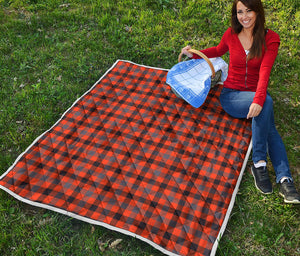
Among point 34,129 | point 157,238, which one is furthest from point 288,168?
point 34,129

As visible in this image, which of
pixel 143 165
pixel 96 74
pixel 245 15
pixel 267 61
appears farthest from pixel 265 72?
pixel 96 74

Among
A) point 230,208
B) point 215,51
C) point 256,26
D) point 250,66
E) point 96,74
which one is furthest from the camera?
point 96,74

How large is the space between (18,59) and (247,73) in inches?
126

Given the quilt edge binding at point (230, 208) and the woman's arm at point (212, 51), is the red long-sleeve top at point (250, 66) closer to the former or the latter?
the woman's arm at point (212, 51)

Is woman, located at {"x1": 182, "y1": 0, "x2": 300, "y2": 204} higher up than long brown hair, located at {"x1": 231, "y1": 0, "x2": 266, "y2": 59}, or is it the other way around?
long brown hair, located at {"x1": 231, "y1": 0, "x2": 266, "y2": 59}

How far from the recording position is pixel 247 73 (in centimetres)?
328

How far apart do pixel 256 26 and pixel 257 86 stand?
587mm

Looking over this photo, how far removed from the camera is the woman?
114 inches

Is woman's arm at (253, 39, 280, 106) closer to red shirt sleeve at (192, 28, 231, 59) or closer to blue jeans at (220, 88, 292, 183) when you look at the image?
blue jeans at (220, 88, 292, 183)

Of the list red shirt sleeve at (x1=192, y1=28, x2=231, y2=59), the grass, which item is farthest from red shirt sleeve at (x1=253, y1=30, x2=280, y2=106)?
the grass

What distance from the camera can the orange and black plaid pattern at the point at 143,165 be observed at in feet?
8.79

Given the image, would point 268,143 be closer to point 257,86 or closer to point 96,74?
point 257,86

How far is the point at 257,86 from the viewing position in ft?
9.99

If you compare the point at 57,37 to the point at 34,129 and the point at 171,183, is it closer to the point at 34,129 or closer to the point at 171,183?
the point at 34,129
